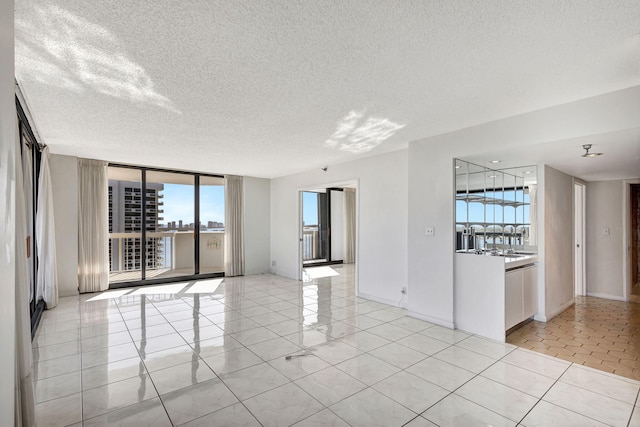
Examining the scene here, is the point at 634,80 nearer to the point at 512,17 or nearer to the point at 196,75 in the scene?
the point at 512,17

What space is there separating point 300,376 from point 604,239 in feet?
19.3

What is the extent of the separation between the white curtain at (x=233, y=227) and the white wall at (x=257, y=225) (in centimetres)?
12

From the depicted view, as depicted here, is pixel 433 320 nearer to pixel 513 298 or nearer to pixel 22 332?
pixel 513 298

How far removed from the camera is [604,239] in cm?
532

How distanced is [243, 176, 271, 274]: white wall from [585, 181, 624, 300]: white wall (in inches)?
258

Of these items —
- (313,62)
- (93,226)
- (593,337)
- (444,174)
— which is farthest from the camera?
(93,226)

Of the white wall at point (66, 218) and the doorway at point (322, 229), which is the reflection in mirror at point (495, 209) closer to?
the doorway at point (322, 229)

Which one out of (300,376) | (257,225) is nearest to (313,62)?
(300,376)

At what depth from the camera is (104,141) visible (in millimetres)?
4324

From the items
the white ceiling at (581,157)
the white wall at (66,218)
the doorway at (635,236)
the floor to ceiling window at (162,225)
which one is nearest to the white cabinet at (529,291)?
the white ceiling at (581,157)

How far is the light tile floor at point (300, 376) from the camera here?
2072 mm

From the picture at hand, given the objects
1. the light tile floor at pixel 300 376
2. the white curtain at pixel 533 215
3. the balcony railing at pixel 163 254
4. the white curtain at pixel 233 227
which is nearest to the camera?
the light tile floor at pixel 300 376

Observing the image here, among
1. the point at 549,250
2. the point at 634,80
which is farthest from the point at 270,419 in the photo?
the point at 549,250

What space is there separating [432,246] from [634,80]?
238 centimetres
